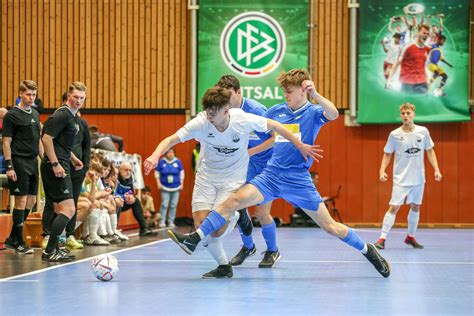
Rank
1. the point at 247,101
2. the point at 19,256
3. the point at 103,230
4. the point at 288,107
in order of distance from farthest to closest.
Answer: the point at 103,230, the point at 19,256, the point at 247,101, the point at 288,107

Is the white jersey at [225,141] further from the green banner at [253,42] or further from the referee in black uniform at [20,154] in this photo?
the green banner at [253,42]

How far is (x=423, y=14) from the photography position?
57.4 ft

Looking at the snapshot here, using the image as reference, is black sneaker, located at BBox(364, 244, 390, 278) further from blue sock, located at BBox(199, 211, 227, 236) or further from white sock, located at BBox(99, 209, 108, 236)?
white sock, located at BBox(99, 209, 108, 236)

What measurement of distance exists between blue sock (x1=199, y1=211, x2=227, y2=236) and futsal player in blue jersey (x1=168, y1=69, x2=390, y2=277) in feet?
0.65

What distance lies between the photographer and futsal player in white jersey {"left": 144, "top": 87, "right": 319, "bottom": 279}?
6090 millimetres

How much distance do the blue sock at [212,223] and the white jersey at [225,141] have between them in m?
0.36

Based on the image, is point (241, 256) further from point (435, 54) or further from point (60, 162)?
point (435, 54)

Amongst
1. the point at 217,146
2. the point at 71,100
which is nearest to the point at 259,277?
the point at 217,146

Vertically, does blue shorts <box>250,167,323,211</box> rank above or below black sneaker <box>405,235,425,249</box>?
above

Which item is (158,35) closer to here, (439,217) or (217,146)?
(439,217)

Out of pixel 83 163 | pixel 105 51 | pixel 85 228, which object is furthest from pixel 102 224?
pixel 105 51

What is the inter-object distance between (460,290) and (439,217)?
12.1 m

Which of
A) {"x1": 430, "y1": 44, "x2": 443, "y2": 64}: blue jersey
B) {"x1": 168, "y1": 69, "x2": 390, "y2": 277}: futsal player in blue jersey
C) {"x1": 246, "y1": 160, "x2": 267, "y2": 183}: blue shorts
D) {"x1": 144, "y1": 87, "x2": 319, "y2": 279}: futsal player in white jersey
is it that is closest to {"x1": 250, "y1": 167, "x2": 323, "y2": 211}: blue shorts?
{"x1": 168, "y1": 69, "x2": 390, "y2": 277}: futsal player in blue jersey

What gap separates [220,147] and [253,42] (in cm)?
1200
